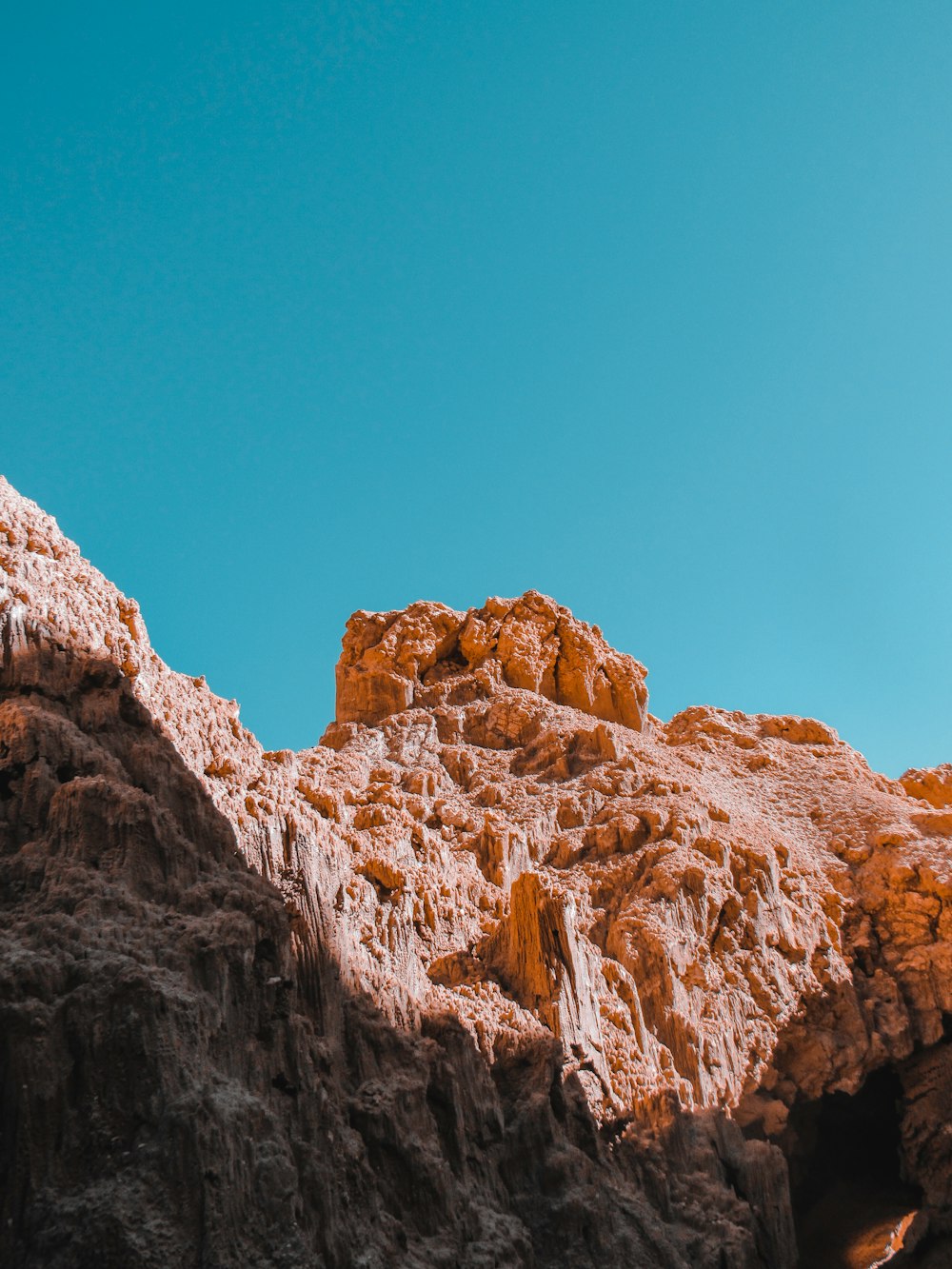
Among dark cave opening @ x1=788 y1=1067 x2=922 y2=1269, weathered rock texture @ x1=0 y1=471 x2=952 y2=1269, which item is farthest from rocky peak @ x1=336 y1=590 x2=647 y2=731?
dark cave opening @ x1=788 y1=1067 x2=922 y2=1269

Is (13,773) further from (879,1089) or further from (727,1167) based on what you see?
(879,1089)

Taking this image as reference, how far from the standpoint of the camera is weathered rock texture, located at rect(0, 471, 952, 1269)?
1282 cm

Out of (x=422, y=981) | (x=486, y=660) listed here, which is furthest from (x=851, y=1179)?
(x=486, y=660)

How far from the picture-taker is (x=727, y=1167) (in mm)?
21547

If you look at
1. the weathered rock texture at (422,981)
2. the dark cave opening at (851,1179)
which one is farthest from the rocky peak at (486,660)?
the dark cave opening at (851,1179)

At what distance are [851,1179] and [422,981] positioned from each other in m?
15.0

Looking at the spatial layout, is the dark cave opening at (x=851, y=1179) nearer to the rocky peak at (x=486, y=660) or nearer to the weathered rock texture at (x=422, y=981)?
the weathered rock texture at (x=422, y=981)

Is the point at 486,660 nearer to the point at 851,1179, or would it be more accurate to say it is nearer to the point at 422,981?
the point at 851,1179

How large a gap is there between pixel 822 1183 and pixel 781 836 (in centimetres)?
968

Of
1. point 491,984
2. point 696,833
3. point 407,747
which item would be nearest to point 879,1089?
point 696,833

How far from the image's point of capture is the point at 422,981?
66.0 ft

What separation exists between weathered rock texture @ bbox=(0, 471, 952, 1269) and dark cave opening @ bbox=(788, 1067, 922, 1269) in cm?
20

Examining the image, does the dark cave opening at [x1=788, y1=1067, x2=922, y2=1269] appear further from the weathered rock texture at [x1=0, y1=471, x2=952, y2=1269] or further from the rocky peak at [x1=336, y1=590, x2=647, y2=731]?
the rocky peak at [x1=336, y1=590, x2=647, y2=731]

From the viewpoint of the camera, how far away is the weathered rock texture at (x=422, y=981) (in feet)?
42.1
